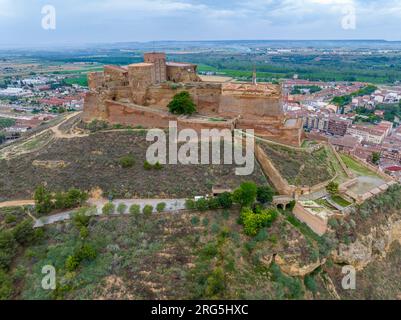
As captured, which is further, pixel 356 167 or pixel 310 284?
pixel 356 167

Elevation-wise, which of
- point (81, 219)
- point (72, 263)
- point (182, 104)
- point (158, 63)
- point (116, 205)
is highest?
point (158, 63)

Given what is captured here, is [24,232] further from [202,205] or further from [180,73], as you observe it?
[180,73]

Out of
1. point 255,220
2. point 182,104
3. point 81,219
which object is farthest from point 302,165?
point 81,219

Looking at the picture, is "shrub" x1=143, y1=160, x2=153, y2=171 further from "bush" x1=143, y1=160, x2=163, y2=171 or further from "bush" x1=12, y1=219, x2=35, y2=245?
"bush" x1=12, y1=219, x2=35, y2=245

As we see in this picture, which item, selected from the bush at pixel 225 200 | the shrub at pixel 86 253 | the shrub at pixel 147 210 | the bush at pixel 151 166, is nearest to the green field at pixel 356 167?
the bush at pixel 225 200

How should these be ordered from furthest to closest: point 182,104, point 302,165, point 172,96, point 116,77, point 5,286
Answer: point 116,77
point 172,96
point 182,104
point 302,165
point 5,286
